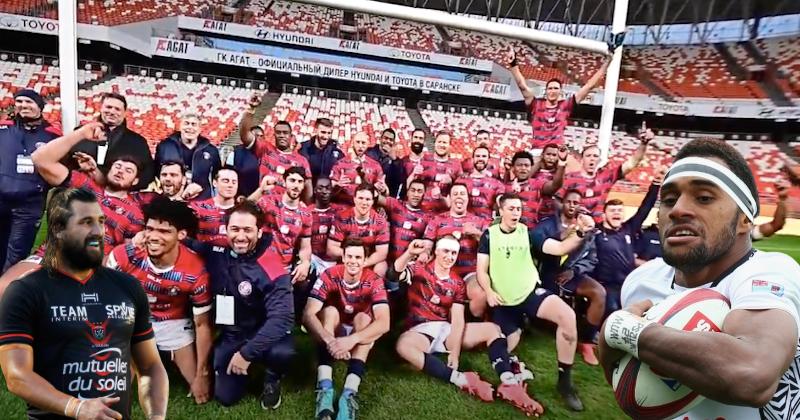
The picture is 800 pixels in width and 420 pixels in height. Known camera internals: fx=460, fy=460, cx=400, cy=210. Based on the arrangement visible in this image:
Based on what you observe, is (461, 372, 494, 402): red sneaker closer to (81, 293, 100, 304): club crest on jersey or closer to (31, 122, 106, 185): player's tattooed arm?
(81, 293, 100, 304): club crest on jersey

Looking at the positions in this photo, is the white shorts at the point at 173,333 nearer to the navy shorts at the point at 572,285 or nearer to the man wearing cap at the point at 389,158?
the man wearing cap at the point at 389,158

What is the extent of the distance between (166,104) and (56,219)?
106 centimetres

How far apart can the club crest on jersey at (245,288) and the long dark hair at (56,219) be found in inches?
38.8

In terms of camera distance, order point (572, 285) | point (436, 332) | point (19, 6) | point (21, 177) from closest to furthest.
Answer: point (19, 6), point (21, 177), point (436, 332), point (572, 285)

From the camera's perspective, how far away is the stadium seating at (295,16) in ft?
8.67

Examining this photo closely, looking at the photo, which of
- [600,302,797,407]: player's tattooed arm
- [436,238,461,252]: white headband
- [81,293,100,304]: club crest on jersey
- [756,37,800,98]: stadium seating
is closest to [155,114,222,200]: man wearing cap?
[81,293,100,304]: club crest on jersey

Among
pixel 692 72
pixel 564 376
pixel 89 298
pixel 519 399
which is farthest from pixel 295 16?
pixel 692 72

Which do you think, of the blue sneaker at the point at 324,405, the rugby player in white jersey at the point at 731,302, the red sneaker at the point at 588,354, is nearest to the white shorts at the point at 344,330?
the blue sneaker at the point at 324,405

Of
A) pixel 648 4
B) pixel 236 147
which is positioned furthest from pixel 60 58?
pixel 648 4

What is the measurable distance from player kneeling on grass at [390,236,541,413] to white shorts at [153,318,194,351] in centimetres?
125

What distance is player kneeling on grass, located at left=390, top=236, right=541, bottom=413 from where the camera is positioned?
2.98 metres

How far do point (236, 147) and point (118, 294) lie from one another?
3.78 ft

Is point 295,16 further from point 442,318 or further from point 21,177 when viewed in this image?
point 442,318

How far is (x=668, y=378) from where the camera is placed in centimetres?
103
